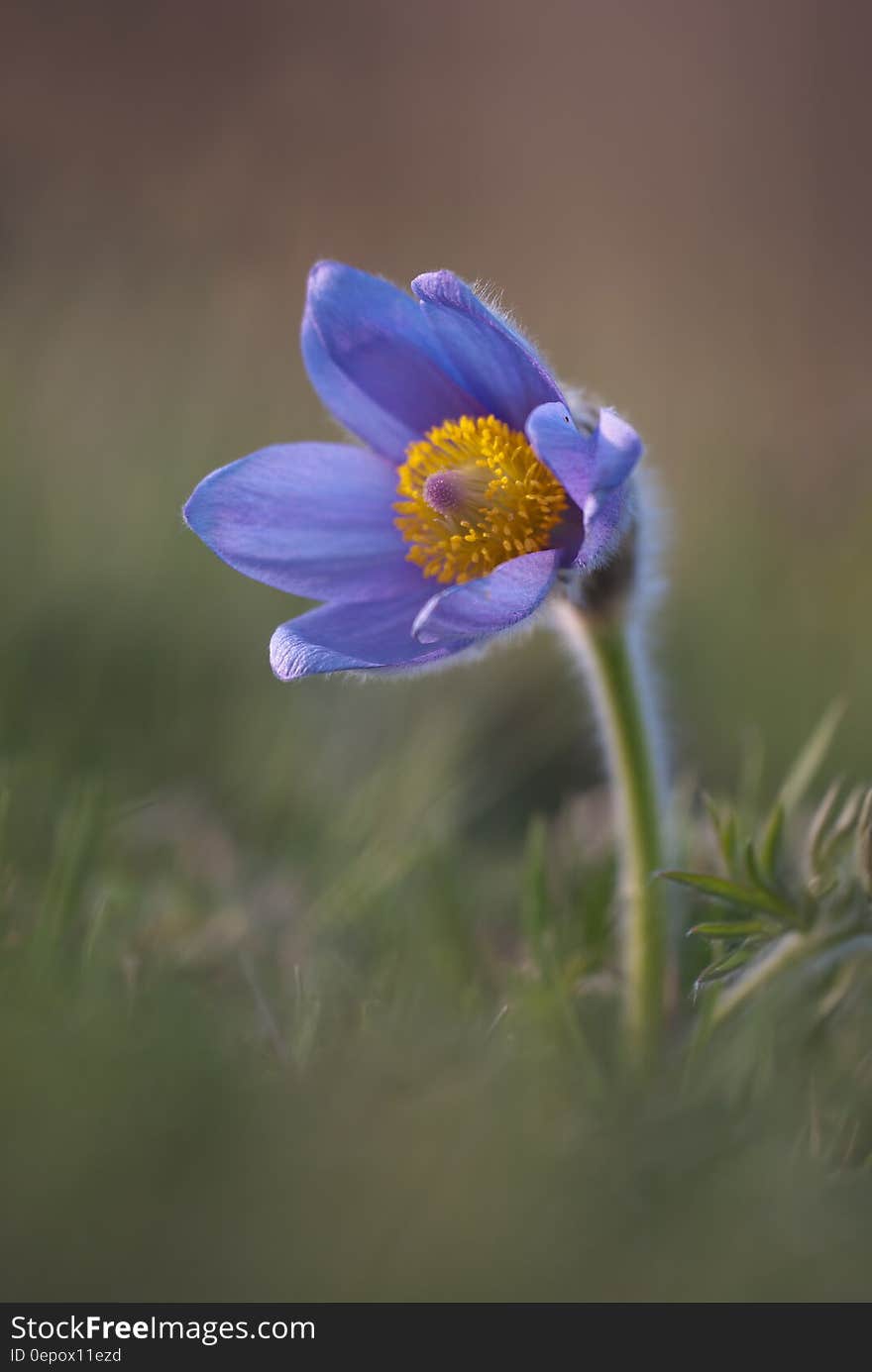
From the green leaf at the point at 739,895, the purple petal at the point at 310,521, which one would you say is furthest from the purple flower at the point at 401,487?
the green leaf at the point at 739,895

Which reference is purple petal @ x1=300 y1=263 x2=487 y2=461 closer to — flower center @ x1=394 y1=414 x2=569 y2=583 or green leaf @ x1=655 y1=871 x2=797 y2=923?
flower center @ x1=394 y1=414 x2=569 y2=583

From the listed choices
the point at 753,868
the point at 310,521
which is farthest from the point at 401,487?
the point at 753,868

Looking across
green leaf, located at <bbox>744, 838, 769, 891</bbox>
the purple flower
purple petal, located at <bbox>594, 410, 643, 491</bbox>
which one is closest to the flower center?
the purple flower

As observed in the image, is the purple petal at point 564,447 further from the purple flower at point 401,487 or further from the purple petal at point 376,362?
the purple petal at point 376,362

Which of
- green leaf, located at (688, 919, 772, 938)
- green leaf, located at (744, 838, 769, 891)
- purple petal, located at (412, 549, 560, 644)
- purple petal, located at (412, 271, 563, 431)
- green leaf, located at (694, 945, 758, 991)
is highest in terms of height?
purple petal, located at (412, 271, 563, 431)
